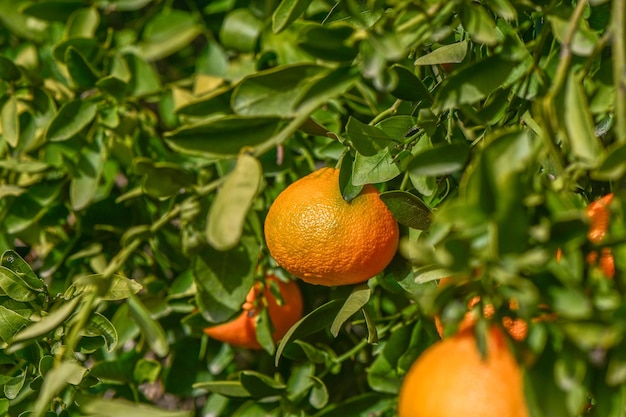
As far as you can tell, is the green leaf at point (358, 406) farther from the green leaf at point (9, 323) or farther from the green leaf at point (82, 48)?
the green leaf at point (82, 48)

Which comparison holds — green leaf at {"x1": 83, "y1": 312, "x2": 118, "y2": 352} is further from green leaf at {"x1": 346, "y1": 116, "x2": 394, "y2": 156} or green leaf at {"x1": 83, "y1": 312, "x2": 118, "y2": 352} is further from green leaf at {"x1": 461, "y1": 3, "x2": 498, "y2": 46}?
green leaf at {"x1": 461, "y1": 3, "x2": 498, "y2": 46}

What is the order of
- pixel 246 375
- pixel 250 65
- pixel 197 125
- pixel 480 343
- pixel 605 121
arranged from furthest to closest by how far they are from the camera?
pixel 250 65 < pixel 246 375 < pixel 605 121 < pixel 197 125 < pixel 480 343

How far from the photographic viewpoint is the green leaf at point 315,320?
88 centimetres

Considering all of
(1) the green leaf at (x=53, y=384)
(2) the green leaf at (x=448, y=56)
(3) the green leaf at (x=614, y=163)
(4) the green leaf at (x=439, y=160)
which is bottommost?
(1) the green leaf at (x=53, y=384)

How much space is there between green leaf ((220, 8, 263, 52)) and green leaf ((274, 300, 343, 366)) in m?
0.56

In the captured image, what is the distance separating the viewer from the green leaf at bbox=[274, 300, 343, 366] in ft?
2.88

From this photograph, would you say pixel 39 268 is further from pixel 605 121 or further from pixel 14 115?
pixel 605 121

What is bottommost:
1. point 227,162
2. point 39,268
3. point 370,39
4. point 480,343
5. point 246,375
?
point 39,268

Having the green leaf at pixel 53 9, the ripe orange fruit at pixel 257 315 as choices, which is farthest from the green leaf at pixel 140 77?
the ripe orange fruit at pixel 257 315

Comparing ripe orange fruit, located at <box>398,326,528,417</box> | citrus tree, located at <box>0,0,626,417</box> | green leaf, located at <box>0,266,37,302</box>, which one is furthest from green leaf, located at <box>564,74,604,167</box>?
green leaf, located at <box>0,266,37,302</box>

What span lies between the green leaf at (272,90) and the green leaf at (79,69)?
52 cm

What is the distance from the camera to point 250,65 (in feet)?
4.24

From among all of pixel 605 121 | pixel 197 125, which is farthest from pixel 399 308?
pixel 197 125

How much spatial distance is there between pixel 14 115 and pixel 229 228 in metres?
0.64
